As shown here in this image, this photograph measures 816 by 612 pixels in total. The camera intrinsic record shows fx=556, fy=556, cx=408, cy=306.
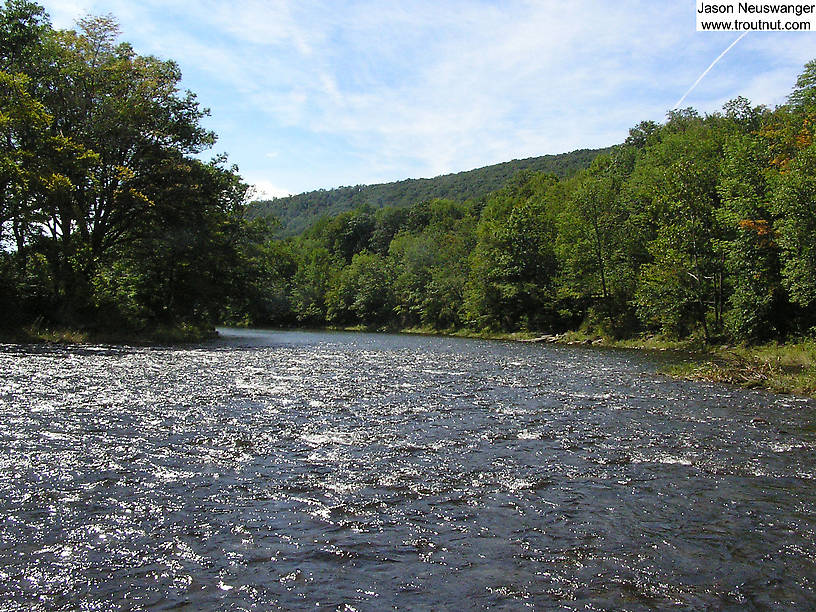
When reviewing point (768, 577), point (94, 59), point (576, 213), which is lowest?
point (768, 577)

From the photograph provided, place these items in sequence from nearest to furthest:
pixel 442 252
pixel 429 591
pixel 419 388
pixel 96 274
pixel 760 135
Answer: pixel 429 591 → pixel 419 388 → pixel 760 135 → pixel 96 274 → pixel 442 252

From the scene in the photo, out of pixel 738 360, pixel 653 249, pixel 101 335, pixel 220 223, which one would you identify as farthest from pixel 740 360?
pixel 220 223

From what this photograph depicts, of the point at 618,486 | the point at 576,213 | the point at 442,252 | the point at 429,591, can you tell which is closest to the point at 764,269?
the point at 576,213

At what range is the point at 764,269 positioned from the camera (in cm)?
3141

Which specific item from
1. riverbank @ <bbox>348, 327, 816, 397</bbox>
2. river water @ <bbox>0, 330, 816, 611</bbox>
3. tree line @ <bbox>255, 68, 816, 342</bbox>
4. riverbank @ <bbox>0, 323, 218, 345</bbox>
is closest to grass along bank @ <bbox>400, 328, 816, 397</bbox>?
riverbank @ <bbox>348, 327, 816, 397</bbox>

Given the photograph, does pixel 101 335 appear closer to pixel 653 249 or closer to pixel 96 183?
pixel 96 183

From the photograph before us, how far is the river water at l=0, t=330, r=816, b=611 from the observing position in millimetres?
5426

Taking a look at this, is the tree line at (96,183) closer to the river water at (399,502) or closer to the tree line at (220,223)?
the tree line at (220,223)

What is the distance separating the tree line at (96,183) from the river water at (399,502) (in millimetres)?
23418

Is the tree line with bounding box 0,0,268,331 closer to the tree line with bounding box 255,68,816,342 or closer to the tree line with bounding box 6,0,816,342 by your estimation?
the tree line with bounding box 6,0,816,342

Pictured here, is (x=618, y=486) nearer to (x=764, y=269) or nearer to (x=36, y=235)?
(x=764, y=269)

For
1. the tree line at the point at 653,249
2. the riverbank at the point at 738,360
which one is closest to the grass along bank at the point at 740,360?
the riverbank at the point at 738,360

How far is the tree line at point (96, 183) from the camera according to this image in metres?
33.1

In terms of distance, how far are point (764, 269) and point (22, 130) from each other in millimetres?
43674
